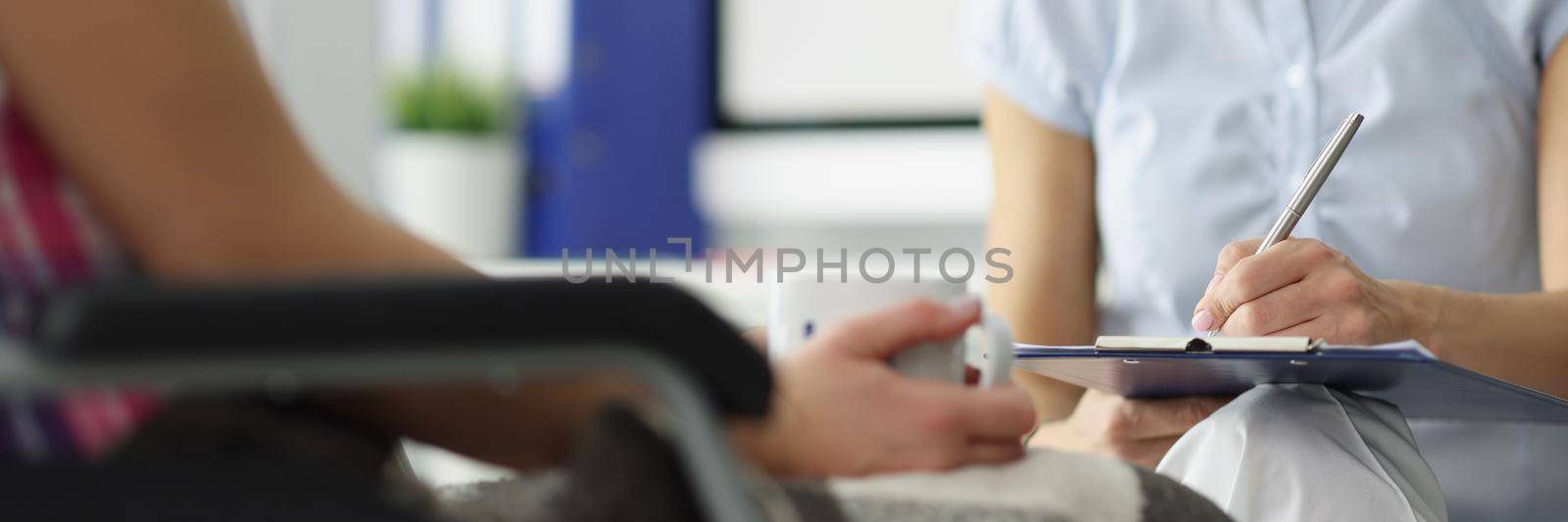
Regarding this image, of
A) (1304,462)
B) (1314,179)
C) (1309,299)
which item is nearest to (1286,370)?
→ (1304,462)

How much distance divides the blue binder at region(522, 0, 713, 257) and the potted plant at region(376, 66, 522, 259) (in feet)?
0.47

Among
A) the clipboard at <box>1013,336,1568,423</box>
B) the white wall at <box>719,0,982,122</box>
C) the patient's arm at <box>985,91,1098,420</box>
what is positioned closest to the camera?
the clipboard at <box>1013,336,1568,423</box>

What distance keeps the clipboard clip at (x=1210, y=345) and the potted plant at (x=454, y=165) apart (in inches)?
89.0

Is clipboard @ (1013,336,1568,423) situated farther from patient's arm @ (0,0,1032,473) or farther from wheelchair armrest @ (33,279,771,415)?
wheelchair armrest @ (33,279,771,415)

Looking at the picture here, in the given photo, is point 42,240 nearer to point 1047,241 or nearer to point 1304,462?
point 1304,462

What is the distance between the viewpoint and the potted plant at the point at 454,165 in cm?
293

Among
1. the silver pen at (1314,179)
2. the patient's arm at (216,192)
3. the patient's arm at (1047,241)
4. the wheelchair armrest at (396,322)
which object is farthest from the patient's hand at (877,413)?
the patient's arm at (1047,241)

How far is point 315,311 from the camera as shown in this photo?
35 centimetres

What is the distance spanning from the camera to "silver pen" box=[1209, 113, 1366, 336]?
3.43ft

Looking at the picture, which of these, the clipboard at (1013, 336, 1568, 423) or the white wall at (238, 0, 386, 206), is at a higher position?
the white wall at (238, 0, 386, 206)

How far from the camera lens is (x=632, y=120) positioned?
2977 millimetres

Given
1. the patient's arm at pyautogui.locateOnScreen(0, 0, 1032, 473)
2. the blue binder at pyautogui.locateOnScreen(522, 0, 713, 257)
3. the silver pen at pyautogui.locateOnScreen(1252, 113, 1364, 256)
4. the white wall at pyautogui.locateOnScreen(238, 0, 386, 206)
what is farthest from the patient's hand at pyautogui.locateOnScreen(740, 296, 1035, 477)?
the blue binder at pyautogui.locateOnScreen(522, 0, 713, 257)

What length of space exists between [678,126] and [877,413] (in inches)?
94.2

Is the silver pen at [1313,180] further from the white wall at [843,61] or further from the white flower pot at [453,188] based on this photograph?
the white flower pot at [453,188]
